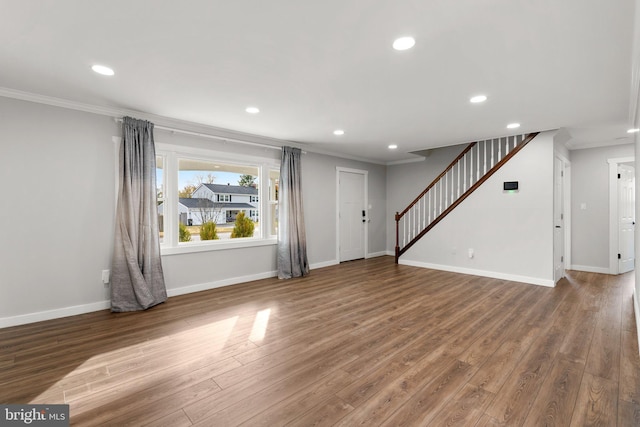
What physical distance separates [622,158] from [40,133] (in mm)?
8749

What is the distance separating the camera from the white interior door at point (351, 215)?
6.65 metres

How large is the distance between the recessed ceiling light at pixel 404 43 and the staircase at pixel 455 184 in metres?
3.80

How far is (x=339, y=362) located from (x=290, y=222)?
3.17 metres

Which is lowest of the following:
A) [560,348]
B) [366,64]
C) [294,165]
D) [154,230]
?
[560,348]

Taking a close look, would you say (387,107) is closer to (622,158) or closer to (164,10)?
(164,10)

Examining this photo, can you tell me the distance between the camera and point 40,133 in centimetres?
321

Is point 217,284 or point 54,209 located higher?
point 54,209

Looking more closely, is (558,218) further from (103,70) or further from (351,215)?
(103,70)

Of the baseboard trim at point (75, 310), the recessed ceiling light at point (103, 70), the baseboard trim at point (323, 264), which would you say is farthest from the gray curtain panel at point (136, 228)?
the baseboard trim at point (323, 264)

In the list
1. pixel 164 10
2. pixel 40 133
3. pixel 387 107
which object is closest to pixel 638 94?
pixel 387 107

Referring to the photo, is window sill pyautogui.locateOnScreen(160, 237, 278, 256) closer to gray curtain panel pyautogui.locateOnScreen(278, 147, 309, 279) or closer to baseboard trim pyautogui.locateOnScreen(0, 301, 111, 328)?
gray curtain panel pyautogui.locateOnScreen(278, 147, 309, 279)

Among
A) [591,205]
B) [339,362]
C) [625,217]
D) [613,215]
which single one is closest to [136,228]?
[339,362]

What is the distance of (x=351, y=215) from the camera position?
6.87 m

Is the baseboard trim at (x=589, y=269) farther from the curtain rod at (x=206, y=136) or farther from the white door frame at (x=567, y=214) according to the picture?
the curtain rod at (x=206, y=136)
